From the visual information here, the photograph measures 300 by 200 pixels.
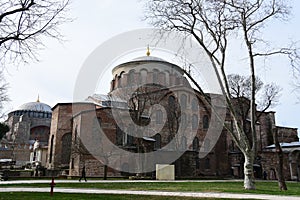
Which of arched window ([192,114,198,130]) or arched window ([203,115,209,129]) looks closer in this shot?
arched window ([192,114,198,130])

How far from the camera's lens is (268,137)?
155 feet

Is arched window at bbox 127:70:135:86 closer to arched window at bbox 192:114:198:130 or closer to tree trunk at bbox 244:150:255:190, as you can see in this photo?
arched window at bbox 192:114:198:130

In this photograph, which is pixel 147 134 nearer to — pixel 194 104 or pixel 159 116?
pixel 159 116

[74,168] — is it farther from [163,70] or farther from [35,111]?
[35,111]

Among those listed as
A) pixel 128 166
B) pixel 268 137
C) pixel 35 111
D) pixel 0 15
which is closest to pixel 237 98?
pixel 128 166

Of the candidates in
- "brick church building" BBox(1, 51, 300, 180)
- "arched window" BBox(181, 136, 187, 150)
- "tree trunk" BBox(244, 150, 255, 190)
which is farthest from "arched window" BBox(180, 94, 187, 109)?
"tree trunk" BBox(244, 150, 255, 190)

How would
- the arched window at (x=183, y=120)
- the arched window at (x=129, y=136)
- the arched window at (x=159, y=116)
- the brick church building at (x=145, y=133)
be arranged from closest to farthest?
the brick church building at (x=145, y=133) → the arched window at (x=129, y=136) → the arched window at (x=159, y=116) → the arched window at (x=183, y=120)

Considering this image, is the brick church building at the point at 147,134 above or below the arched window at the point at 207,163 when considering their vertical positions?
above

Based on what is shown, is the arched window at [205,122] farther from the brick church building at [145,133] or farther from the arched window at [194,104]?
the arched window at [194,104]

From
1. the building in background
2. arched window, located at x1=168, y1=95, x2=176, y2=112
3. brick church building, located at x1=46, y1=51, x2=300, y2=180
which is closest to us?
brick church building, located at x1=46, y1=51, x2=300, y2=180

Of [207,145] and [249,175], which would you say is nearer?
[249,175]

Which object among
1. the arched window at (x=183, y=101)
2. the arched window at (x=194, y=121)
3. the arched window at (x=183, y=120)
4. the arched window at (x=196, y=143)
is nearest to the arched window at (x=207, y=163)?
the arched window at (x=196, y=143)

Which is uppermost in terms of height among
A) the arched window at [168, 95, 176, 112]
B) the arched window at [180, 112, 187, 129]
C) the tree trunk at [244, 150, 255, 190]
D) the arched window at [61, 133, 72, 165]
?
the arched window at [168, 95, 176, 112]

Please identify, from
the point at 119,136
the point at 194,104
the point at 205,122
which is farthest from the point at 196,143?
the point at 119,136
